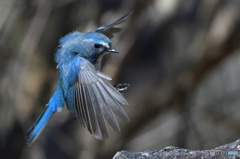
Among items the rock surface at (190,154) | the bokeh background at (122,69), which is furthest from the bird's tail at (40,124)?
the rock surface at (190,154)

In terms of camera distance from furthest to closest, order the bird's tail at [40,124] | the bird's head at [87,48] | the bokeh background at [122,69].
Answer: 1. the bokeh background at [122,69]
2. the bird's tail at [40,124]
3. the bird's head at [87,48]

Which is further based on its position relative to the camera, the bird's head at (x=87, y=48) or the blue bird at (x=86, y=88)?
the bird's head at (x=87, y=48)

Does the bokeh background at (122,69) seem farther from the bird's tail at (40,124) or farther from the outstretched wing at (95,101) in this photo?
the outstretched wing at (95,101)

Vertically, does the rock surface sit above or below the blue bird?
below

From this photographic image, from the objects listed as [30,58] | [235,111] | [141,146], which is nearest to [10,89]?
[30,58]

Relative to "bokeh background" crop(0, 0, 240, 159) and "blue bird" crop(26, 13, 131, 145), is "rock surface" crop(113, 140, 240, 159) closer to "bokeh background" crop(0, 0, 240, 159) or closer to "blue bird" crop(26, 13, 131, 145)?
"blue bird" crop(26, 13, 131, 145)

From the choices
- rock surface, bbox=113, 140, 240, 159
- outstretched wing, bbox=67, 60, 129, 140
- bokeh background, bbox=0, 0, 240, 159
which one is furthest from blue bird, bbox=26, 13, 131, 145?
bokeh background, bbox=0, 0, 240, 159

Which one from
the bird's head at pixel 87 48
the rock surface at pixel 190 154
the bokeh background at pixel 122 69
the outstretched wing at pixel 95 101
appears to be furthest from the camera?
the bokeh background at pixel 122 69

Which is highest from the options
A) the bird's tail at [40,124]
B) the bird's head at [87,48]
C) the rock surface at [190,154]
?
the bird's head at [87,48]
